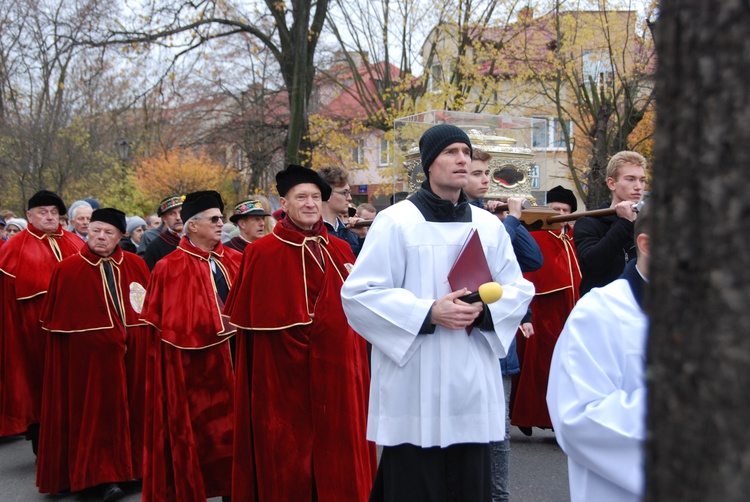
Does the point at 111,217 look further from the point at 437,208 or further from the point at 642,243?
the point at 642,243

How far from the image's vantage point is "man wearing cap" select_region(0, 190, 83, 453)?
754 cm

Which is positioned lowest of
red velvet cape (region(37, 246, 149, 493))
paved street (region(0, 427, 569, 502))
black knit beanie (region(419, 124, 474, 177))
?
paved street (region(0, 427, 569, 502))

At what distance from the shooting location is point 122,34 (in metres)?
16.2

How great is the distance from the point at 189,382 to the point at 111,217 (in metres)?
1.64

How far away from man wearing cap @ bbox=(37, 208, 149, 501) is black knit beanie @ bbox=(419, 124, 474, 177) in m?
3.43

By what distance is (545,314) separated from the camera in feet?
24.2

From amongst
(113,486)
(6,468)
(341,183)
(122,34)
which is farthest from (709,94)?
(122,34)

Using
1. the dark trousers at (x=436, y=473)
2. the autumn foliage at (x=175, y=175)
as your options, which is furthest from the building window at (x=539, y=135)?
the autumn foliage at (x=175, y=175)

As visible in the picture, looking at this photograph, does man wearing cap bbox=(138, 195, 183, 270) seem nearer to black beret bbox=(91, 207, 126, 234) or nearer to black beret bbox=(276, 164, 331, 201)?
black beret bbox=(91, 207, 126, 234)

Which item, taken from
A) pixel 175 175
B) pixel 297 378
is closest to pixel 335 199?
pixel 297 378

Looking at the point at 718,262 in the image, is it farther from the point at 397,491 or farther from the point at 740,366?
the point at 397,491

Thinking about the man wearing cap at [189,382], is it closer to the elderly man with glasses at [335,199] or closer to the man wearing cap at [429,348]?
the elderly man with glasses at [335,199]

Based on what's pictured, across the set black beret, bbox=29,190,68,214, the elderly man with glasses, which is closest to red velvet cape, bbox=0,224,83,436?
black beret, bbox=29,190,68,214

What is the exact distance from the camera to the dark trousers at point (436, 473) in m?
3.48
